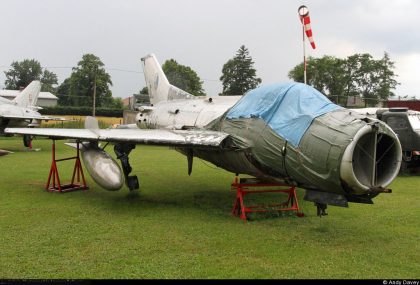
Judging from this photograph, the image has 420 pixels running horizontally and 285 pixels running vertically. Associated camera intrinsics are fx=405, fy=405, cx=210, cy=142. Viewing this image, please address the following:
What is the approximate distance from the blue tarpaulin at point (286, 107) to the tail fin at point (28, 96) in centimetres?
2053

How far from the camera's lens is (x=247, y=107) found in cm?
752

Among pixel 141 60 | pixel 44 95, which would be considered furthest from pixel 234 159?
pixel 44 95

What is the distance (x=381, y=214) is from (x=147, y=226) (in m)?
4.50

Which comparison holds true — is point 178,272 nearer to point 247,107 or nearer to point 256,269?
point 256,269

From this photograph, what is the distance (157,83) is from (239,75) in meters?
51.8

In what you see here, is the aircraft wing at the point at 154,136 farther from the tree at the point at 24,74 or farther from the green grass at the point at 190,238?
the tree at the point at 24,74

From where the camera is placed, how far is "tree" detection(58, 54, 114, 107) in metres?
74.7

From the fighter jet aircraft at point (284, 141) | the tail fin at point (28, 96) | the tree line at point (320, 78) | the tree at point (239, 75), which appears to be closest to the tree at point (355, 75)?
the tree line at point (320, 78)

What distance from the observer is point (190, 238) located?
6.10m

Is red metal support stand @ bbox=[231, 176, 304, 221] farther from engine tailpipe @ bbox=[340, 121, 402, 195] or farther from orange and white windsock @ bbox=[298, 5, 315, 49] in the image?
orange and white windsock @ bbox=[298, 5, 315, 49]

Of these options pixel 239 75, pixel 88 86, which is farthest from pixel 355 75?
pixel 88 86

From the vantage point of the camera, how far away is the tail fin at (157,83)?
40.2ft

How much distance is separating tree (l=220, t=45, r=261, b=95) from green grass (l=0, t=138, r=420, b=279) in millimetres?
48233

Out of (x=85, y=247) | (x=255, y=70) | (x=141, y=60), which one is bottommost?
(x=85, y=247)
